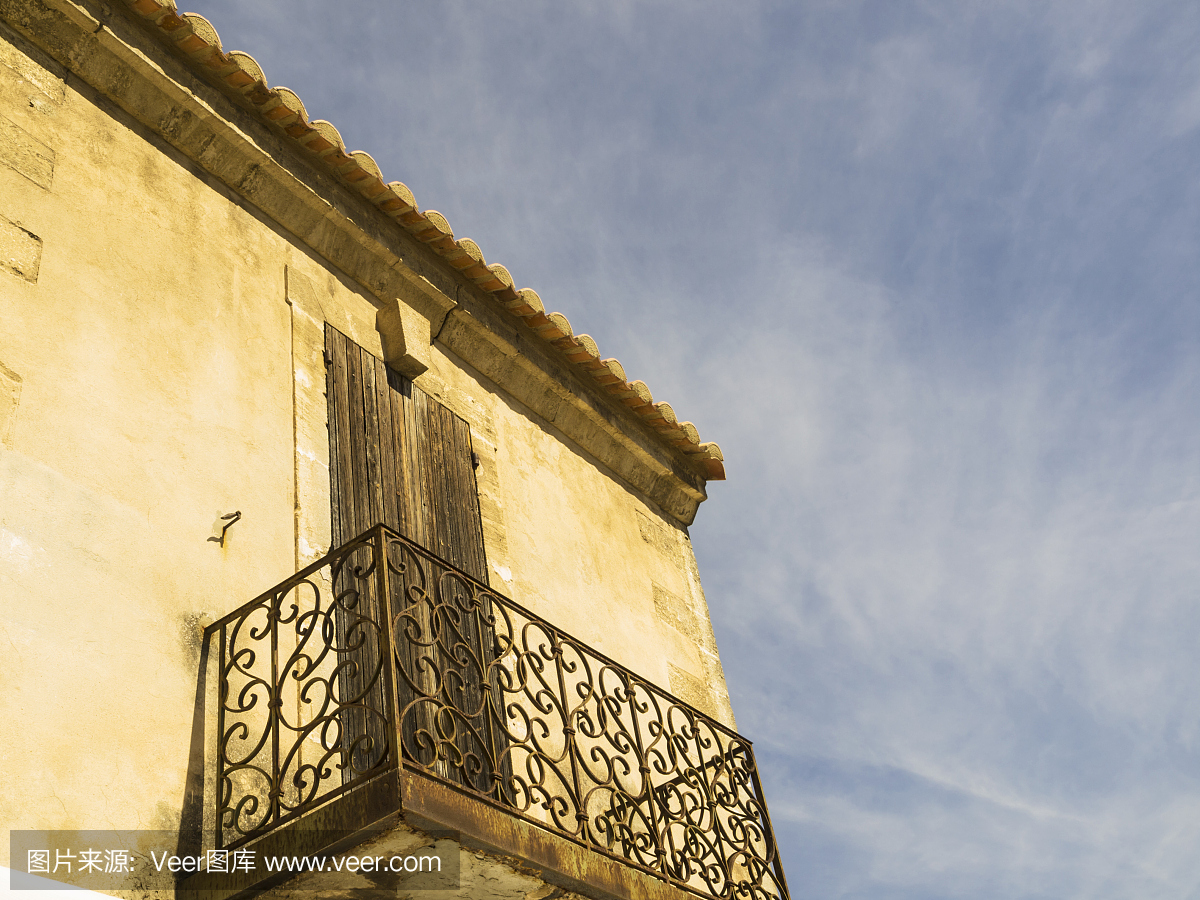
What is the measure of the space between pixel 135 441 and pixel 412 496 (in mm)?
1649

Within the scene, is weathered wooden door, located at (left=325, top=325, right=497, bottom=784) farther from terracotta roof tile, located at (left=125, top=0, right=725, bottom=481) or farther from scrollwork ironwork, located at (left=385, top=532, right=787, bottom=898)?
terracotta roof tile, located at (left=125, top=0, right=725, bottom=481)

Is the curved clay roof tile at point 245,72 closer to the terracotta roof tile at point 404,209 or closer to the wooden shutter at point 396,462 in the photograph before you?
the terracotta roof tile at point 404,209

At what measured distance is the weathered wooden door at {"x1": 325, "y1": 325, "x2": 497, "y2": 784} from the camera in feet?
18.6

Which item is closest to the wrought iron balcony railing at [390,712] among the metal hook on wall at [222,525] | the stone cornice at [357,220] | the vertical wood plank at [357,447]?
the vertical wood plank at [357,447]

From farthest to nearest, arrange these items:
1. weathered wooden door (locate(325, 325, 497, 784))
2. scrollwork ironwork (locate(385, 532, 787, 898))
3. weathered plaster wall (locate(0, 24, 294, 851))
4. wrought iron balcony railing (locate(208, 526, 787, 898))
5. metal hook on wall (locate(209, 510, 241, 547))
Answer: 1. weathered wooden door (locate(325, 325, 497, 784))
2. metal hook on wall (locate(209, 510, 241, 547))
3. scrollwork ironwork (locate(385, 532, 787, 898))
4. wrought iron balcony railing (locate(208, 526, 787, 898))
5. weathered plaster wall (locate(0, 24, 294, 851))

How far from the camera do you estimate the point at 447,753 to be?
5.50 meters

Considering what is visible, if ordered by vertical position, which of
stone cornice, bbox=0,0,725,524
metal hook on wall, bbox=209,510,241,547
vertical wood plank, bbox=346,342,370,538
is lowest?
metal hook on wall, bbox=209,510,241,547

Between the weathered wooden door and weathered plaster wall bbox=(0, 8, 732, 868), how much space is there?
0.46 feet

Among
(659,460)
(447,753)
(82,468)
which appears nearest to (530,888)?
(447,753)

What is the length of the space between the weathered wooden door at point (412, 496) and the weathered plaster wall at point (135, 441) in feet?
0.46

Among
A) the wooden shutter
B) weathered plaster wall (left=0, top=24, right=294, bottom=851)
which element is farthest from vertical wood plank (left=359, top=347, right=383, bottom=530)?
weathered plaster wall (left=0, top=24, right=294, bottom=851)

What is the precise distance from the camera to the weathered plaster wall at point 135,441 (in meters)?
4.18

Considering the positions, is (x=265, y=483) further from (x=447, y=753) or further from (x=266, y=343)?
(x=447, y=753)

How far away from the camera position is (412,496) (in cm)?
627
